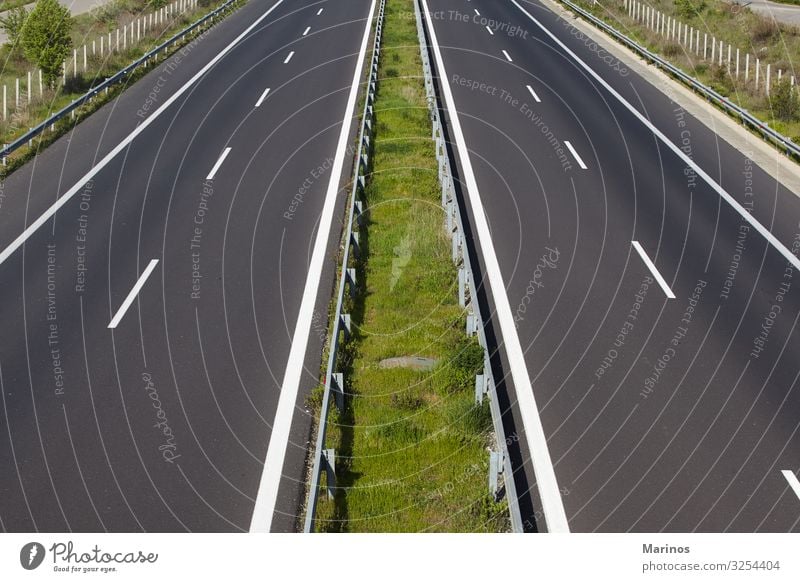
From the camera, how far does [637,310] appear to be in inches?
620

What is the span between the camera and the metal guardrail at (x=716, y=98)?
83.5 feet

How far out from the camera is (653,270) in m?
17.4

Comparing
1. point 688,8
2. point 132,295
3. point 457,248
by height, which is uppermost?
point 132,295

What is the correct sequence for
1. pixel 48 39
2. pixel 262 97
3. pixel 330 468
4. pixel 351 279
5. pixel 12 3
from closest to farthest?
pixel 330 468, pixel 351 279, pixel 262 97, pixel 48 39, pixel 12 3

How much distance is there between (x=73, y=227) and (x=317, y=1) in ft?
123

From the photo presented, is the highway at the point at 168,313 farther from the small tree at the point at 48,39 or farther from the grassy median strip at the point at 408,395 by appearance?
the small tree at the point at 48,39

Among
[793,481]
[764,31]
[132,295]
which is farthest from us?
[764,31]

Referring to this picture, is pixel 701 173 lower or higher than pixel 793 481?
lower

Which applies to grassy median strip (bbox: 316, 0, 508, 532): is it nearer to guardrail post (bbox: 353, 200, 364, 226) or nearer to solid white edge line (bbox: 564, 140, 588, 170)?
guardrail post (bbox: 353, 200, 364, 226)

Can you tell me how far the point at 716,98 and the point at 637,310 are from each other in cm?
1647

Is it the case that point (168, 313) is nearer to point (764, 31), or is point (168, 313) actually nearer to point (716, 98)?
point (716, 98)

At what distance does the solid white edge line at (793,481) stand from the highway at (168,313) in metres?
5.41

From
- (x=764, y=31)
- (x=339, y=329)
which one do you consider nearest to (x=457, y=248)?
(x=339, y=329)

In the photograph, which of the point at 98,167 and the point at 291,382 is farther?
the point at 98,167
